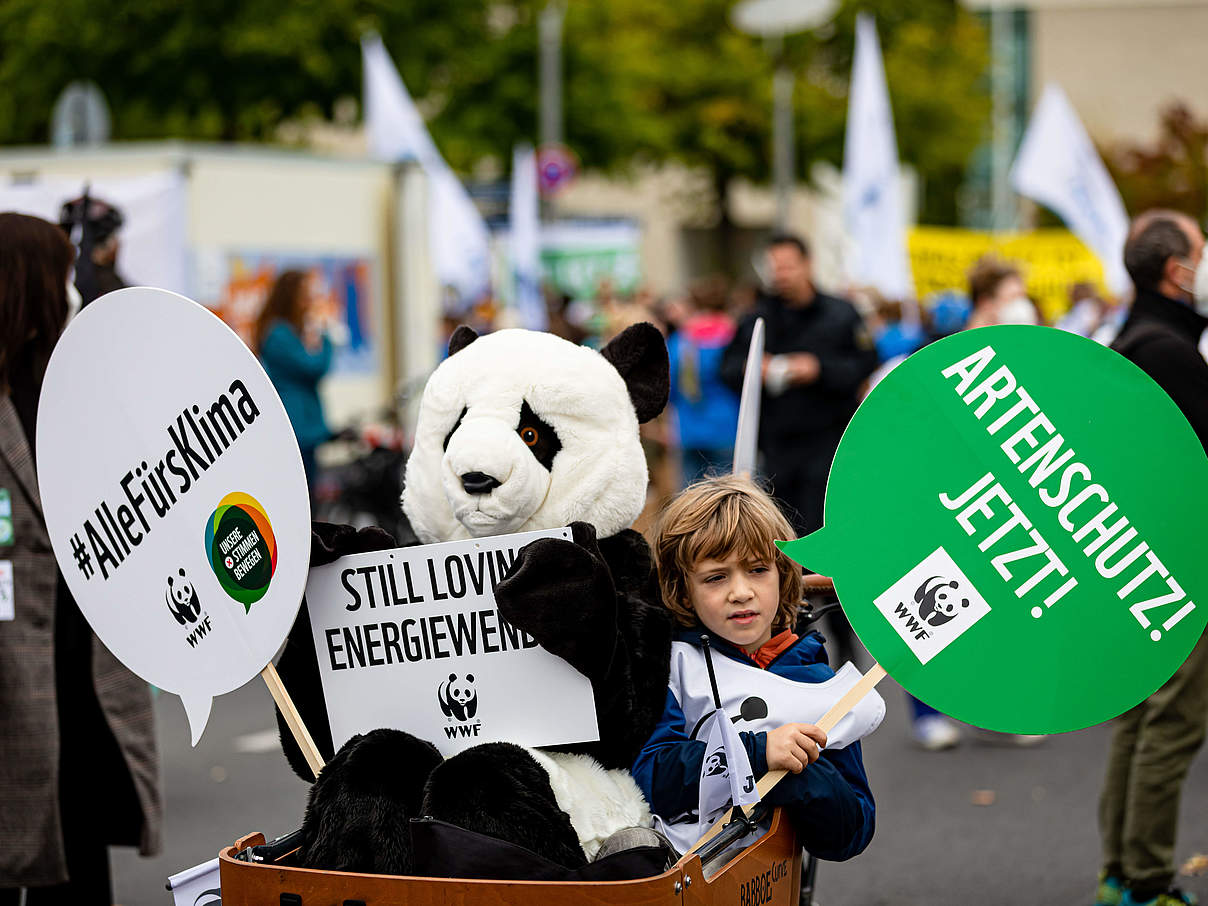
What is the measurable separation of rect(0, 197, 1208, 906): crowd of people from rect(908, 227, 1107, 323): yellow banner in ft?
29.4

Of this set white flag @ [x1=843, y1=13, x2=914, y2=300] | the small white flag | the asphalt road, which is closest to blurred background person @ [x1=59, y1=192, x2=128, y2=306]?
the asphalt road

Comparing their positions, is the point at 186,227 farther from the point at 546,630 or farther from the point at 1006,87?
the point at 1006,87

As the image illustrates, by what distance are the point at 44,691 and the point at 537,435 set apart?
147cm

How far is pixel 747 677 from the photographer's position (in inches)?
118

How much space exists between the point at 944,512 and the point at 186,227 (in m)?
8.46

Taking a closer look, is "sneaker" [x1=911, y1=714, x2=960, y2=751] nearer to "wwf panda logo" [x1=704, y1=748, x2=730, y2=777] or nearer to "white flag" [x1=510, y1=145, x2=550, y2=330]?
"wwf panda logo" [x1=704, y1=748, x2=730, y2=777]

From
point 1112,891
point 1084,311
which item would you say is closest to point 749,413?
point 1112,891

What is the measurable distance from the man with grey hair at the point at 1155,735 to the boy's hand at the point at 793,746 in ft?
6.71

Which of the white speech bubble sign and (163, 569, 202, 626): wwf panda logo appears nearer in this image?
the white speech bubble sign

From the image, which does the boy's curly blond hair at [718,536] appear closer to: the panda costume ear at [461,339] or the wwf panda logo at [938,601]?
the wwf panda logo at [938,601]

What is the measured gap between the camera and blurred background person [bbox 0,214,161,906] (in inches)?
148

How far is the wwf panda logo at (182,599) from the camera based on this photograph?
9.87 ft

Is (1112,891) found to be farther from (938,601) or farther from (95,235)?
(95,235)

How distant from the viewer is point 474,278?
14062mm
